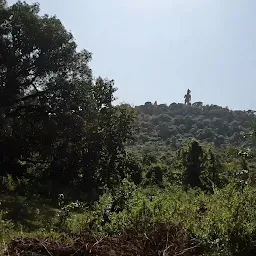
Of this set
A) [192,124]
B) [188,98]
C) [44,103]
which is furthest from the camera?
[188,98]

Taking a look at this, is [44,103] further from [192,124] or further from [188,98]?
[188,98]

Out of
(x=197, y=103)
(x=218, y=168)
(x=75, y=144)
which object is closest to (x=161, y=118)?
(x=197, y=103)

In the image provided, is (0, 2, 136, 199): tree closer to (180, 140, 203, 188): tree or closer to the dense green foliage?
the dense green foliage

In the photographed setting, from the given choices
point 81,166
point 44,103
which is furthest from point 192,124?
point 44,103

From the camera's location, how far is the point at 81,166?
21.5m

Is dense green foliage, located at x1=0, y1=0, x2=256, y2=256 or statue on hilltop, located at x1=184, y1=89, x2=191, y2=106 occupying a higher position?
statue on hilltop, located at x1=184, y1=89, x2=191, y2=106

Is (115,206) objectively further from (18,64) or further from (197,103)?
(197,103)

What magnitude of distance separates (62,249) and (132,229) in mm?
1307

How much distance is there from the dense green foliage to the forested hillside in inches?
1019

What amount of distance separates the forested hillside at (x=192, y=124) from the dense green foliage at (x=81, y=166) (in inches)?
1019

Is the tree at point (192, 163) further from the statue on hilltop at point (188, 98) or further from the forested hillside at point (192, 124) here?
the statue on hilltop at point (188, 98)

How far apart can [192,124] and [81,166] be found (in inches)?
1770

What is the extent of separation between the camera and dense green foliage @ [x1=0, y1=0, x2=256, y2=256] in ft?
19.8

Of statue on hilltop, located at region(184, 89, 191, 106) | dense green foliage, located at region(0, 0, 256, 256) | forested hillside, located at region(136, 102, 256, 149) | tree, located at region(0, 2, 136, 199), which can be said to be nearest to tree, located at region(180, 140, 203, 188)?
dense green foliage, located at region(0, 0, 256, 256)
